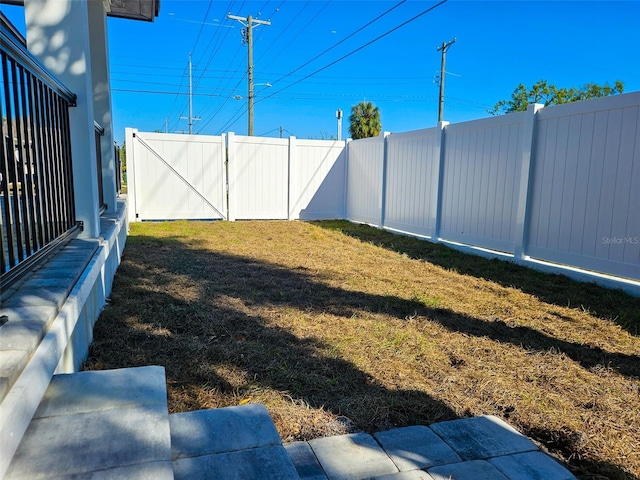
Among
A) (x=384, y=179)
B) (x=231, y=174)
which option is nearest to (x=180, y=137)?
(x=231, y=174)

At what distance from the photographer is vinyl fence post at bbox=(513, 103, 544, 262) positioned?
5.28 m

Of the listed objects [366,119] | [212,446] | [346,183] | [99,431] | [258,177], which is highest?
[366,119]

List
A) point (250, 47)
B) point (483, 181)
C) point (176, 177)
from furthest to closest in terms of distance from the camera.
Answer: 1. point (250, 47)
2. point (176, 177)
3. point (483, 181)

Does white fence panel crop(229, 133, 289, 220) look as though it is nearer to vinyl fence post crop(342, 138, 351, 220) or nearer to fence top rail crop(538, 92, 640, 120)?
vinyl fence post crop(342, 138, 351, 220)

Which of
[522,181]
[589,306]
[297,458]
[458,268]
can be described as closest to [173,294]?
[297,458]

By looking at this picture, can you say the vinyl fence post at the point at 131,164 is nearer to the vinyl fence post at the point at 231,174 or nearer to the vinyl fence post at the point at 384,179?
the vinyl fence post at the point at 231,174

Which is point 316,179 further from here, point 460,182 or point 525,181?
point 525,181

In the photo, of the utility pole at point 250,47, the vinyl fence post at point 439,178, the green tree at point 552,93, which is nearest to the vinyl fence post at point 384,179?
the vinyl fence post at point 439,178

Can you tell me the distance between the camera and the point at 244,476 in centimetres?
138

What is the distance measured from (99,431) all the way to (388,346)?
1.96 m

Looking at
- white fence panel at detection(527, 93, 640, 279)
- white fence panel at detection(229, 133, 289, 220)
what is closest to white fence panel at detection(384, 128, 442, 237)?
white fence panel at detection(527, 93, 640, 279)

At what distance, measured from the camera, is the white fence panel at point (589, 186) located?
13.8 ft

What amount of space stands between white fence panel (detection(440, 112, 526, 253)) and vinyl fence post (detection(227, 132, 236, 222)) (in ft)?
16.5

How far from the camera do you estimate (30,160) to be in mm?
1950
